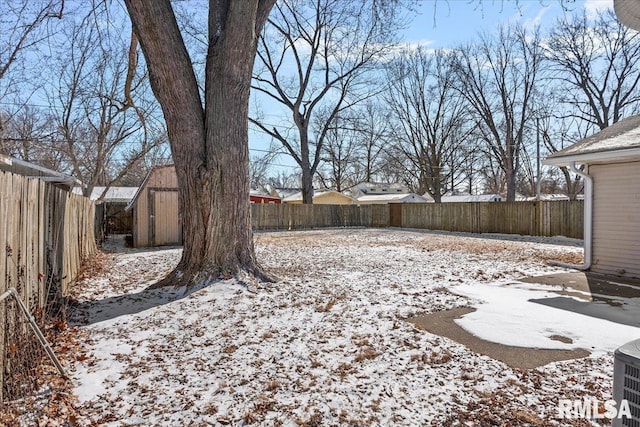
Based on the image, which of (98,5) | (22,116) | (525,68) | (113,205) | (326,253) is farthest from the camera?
(525,68)

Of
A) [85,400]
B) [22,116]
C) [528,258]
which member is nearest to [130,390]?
[85,400]

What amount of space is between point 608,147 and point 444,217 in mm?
12644

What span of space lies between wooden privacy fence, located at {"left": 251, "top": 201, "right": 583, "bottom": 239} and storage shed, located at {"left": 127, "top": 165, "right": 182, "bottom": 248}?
784 centimetres

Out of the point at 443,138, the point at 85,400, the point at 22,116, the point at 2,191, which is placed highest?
the point at 443,138

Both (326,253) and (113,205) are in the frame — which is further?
(113,205)

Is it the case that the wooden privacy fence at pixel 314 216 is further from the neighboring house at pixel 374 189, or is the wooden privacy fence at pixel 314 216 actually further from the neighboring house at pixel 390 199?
the neighboring house at pixel 374 189

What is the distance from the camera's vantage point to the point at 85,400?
245cm

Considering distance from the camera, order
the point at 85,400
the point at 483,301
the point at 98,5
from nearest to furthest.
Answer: the point at 85,400 → the point at 483,301 → the point at 98,5

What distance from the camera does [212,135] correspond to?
518cm

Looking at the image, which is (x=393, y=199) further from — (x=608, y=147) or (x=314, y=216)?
(x=608, y=147)

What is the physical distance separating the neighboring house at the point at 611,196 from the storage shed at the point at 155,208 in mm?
10192

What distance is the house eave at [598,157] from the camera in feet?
20.2

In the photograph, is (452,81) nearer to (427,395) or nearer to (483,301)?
(483,301)

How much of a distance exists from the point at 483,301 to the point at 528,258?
4811mm
